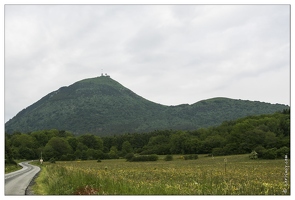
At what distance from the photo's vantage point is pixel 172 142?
113688mm

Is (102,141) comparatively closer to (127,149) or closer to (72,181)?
(127,149)

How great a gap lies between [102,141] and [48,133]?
24.9m

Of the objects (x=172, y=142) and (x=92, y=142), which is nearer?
(x=172, y=142)

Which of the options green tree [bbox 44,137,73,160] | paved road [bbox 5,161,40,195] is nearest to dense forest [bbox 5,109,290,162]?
green tree [bbox 44,137,73,160]

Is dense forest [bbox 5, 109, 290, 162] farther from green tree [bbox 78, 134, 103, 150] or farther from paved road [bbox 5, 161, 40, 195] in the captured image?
paved road [bbox 5, 161, 40, 195]

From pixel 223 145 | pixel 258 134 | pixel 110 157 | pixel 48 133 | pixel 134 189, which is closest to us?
pixel 134 189

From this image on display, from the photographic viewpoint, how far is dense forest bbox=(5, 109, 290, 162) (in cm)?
8681

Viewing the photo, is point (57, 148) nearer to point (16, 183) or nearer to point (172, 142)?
point (172, 142)

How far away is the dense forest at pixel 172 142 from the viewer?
86.8 metres

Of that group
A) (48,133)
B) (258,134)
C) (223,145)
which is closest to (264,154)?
(258,134)

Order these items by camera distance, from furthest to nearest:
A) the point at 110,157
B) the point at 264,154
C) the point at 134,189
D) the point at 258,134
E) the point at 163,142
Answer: the point at 163,142
the point at 110,157
the point at 258,134
the point at 264,154
the point at 134,189

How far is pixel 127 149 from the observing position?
403ft

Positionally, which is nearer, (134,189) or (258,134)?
(134,189)

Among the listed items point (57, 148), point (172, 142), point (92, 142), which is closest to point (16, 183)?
point (172, 142)
